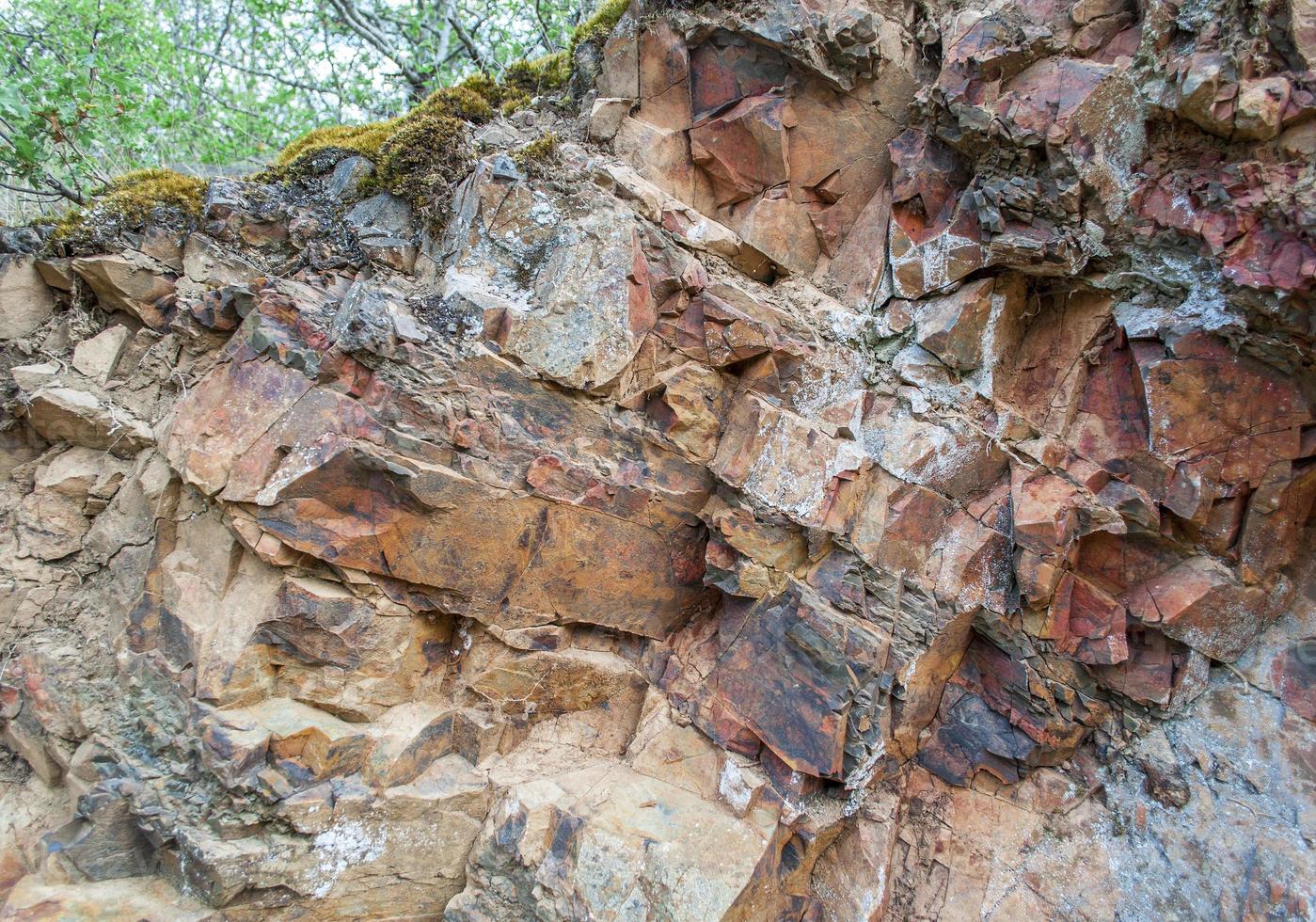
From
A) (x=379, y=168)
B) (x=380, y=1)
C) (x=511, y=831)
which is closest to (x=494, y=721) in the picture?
(x=511, y=831)

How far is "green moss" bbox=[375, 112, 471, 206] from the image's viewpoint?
622 centimetres

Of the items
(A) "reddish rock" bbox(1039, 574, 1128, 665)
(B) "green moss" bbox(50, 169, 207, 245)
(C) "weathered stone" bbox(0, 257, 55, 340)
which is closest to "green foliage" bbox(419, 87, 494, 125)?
(B) "green moss" bbox(50, 169, 207, 245)

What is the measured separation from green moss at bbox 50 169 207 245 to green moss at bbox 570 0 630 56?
393 centimetres

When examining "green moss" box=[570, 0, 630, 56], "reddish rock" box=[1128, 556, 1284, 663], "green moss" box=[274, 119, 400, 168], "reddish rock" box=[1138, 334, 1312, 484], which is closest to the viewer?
"reddish rock" box=[1138, 334, 1312, 484]

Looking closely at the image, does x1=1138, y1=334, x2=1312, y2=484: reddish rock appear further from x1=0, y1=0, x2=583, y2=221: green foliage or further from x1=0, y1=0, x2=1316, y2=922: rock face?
x1=0, y1=0, x2=583, y2=221: green foliage

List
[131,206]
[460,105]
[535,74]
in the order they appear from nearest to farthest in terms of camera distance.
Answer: [131,206] < [460,105] < [535,74]

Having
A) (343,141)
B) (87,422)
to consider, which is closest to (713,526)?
(343,141)

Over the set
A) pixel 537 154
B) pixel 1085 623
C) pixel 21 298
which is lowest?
pixel 21 298

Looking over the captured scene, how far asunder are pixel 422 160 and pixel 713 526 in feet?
14.3

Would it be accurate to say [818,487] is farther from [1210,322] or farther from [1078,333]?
[1210,322]

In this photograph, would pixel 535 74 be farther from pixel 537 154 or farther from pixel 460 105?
pixel 537 154

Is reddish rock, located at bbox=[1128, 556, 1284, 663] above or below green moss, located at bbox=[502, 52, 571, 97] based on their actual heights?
below

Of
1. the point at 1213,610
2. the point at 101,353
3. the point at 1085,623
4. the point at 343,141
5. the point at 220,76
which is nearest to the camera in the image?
the point at 1213,610

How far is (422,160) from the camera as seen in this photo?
6.29 meters
